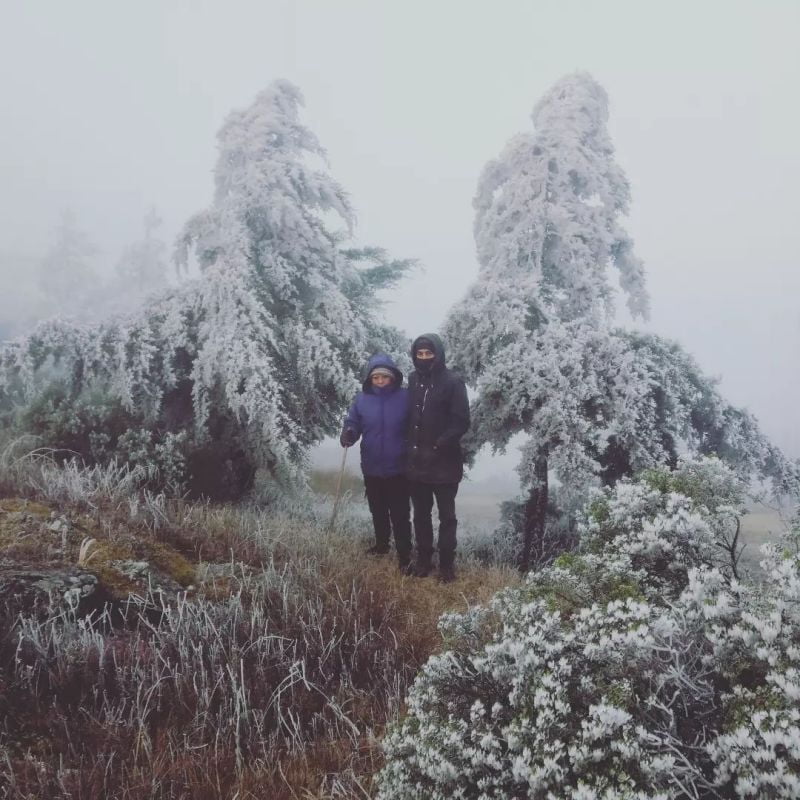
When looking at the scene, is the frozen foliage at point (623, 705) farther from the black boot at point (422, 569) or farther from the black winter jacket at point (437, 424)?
the black boot at point (422, 569)

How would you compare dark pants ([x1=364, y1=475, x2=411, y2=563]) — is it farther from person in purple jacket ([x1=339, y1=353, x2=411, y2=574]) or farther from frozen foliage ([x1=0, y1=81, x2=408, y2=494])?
frozen foliage ([x1=0, y1=81, x2=408, y2=494])

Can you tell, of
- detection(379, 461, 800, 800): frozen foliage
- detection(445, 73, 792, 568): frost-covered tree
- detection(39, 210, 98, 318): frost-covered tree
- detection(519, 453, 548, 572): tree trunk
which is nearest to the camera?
detection(379, 461, 800, 800): frozen foliage

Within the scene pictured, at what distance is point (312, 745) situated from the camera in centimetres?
288

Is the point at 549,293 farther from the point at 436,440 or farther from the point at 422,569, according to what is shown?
the point at 422,569

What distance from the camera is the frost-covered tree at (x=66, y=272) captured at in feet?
105

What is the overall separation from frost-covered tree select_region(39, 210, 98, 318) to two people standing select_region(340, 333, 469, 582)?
101 ft

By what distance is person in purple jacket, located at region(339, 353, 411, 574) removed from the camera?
623 centimetres

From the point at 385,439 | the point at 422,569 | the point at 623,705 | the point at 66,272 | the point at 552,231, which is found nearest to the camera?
the point at 623,705

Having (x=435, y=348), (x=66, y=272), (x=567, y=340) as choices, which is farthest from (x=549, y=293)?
(x=66, y=272)

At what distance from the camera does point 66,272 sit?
1271 inches

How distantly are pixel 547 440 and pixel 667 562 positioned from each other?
376 centimetres

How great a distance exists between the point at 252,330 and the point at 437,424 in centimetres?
299

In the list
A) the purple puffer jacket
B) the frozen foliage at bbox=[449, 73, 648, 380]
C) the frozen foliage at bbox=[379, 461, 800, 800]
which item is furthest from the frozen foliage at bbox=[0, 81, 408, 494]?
the frozen foliage at bbox=[379, 461, 800, 800]

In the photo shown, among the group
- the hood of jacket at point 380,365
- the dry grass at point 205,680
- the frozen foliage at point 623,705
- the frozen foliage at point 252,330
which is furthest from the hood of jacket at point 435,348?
the frozen foliage at point 623,705
